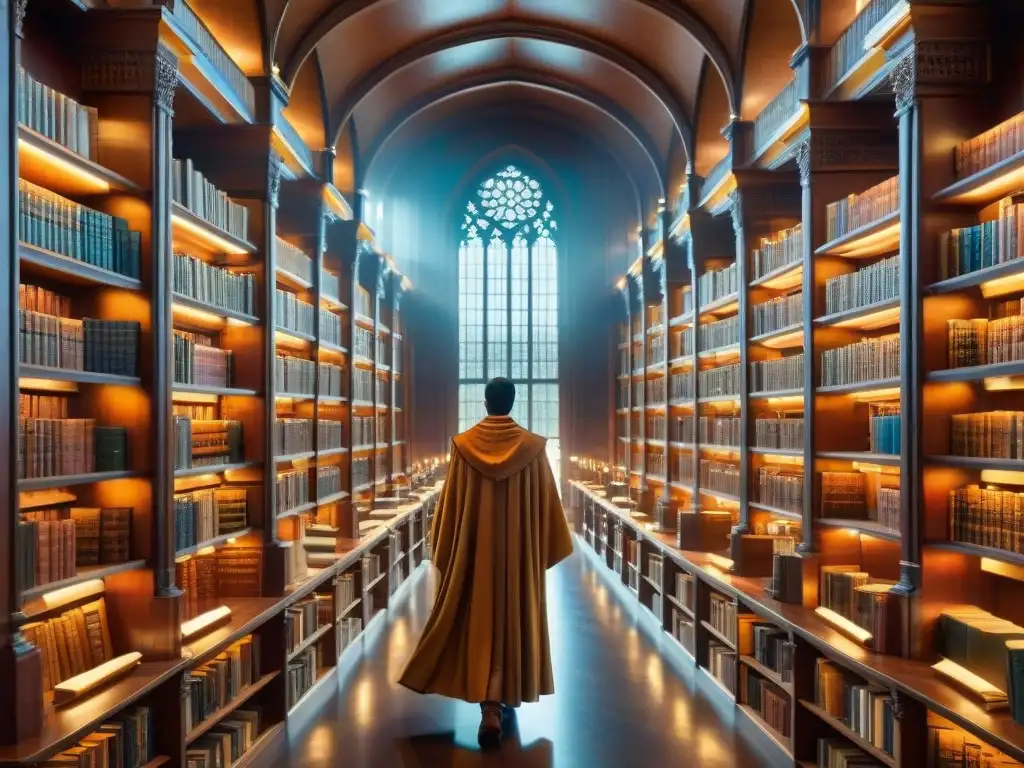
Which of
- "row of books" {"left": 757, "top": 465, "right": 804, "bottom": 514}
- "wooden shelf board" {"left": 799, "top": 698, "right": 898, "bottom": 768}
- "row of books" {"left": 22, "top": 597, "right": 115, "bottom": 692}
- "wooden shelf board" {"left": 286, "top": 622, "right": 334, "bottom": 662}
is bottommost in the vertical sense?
"wooden shelf board" {"left": 286, "top": 622, "right": 334, "bottom": 662}

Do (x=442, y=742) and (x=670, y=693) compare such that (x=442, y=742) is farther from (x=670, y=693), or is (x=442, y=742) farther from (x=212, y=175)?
(x=212, y=175)

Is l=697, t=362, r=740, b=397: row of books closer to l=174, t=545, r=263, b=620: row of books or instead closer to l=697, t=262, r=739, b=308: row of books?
l=697, t=262, r=739, b=308: row of books

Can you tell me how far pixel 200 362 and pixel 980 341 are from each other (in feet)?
13.8

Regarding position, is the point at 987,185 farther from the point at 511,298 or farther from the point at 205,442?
the point at 511,298

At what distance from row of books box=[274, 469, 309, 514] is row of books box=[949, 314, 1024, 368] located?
435cm

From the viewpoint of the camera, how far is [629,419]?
43.3ft

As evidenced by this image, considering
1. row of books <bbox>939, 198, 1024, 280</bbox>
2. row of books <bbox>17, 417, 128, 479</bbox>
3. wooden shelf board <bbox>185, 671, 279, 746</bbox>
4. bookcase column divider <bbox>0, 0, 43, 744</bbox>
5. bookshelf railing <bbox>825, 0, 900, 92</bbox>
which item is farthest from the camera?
bookshelf railing <bbox>825, 0, 900, 92</bbox>

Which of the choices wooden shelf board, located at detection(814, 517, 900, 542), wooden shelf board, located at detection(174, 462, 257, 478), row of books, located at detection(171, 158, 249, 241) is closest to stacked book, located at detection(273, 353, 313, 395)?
wooden shelf board, located at detection(174, 462, 257, 478)

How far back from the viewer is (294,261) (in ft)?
25.1

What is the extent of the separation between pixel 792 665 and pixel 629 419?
8244 millimetres

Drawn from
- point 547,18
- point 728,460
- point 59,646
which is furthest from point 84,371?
point 547,18

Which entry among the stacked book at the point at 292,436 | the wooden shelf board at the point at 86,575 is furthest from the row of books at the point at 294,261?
the wooden shelf board at the point at 86,575

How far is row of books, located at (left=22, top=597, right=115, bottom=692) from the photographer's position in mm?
3861

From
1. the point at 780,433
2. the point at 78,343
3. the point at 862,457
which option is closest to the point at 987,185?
the point at 862,457
